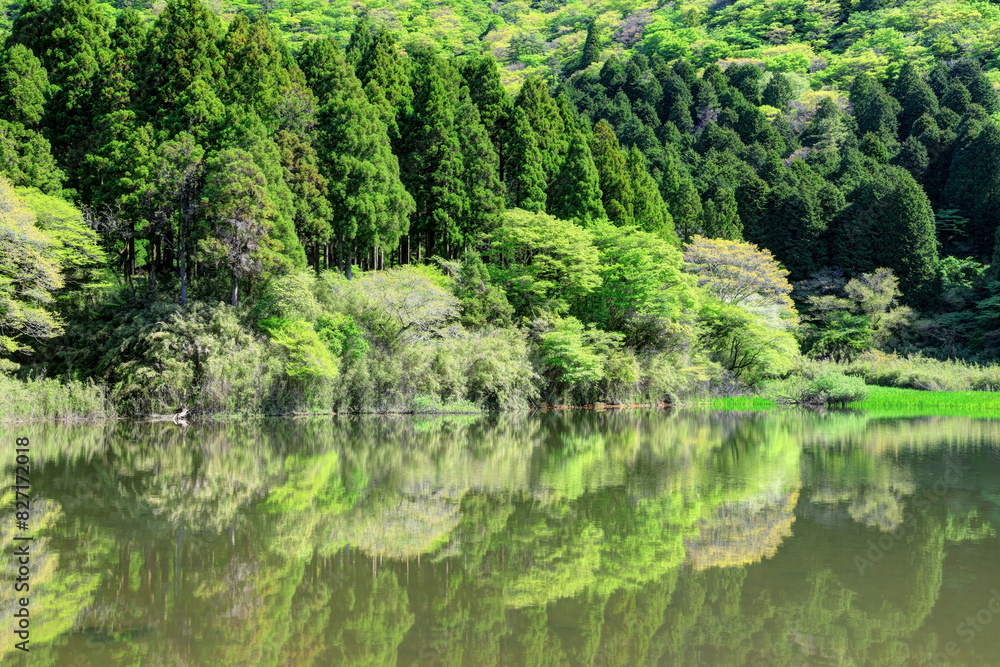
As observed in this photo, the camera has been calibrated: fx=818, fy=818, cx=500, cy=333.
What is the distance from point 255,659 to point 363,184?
24.2 meters

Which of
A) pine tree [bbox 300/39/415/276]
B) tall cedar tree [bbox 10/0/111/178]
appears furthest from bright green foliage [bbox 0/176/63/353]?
pine tree [bbox 300/39/415/276]

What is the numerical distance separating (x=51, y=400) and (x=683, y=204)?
3653cm

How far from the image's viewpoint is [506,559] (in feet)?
26.9

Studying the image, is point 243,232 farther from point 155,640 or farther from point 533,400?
point 155,640

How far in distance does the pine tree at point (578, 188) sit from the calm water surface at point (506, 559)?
21197 mm

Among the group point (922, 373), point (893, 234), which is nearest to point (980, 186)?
point (893, 234)

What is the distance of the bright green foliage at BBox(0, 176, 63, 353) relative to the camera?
22000 mm

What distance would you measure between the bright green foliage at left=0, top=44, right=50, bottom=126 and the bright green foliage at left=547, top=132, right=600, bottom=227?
20.2 m

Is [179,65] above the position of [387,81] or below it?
below

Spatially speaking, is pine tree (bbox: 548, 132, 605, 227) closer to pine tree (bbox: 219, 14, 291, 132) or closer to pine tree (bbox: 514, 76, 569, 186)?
pine tree (bbox: 514, 76, 569, 186)

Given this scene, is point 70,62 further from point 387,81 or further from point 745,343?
point 745,343

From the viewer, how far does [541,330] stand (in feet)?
100

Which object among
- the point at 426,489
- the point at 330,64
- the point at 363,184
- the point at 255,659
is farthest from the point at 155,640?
the point at 330,64

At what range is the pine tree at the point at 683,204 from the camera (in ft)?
158
